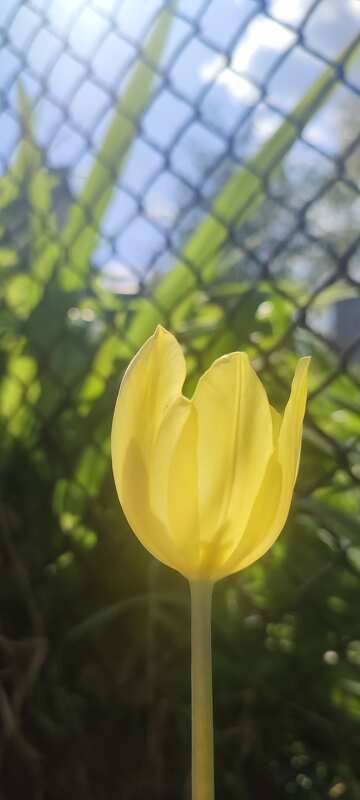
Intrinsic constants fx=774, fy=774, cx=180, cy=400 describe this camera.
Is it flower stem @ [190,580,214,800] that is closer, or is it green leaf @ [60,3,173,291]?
flower stem @ [190,580,214,800]

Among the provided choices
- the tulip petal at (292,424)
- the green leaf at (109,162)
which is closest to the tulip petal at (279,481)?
the tulip petal at (292,424)

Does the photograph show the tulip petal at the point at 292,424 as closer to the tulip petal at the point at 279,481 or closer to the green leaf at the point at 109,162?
the tulip petal at the point at 279,481

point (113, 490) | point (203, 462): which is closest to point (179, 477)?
point (203, 462)

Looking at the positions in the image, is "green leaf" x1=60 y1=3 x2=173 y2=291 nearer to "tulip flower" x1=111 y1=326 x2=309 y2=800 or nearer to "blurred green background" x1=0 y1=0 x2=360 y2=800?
"blurred green background" x1=0 y1=0 x2=360 y2=800

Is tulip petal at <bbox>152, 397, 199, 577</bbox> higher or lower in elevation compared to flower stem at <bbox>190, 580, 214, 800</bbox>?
higher

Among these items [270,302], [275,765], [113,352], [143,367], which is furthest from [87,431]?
[143,367]

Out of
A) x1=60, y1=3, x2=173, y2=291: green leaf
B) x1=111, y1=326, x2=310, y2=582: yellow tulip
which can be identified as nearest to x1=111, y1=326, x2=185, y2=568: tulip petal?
x1=111, y1=326, x2=310, y2=582: yellow tulip

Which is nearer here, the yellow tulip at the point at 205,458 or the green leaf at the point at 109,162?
the yellow tulip at the point at 205,458
